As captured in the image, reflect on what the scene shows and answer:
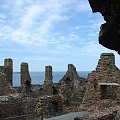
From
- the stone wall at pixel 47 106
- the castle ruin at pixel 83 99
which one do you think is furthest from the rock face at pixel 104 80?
the stone wall at pixel 47 106

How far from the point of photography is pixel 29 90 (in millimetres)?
39781

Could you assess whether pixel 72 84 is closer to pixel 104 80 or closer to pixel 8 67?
pixel 8 67

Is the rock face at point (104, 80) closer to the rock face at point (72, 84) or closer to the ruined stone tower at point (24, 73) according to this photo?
the rock face at point (72, 84)

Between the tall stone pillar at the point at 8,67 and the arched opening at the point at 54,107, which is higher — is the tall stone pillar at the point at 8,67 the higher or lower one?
the higher one

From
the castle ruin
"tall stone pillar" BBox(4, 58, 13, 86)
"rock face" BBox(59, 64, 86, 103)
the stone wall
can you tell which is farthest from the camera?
"tall stone pillar" BBox(4, 58, 13, 86)

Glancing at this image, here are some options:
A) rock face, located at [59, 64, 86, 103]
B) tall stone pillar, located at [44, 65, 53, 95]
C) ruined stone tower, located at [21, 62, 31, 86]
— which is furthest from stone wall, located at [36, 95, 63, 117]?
tall stone pillar, located at [44, 65, 53, 95]

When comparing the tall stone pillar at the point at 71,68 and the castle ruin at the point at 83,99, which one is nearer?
the castle ruin at the point at 83,99

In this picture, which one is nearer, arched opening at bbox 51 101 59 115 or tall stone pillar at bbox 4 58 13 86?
arched opening at bbox 51 101 59 115

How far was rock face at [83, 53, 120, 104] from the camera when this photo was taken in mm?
21984

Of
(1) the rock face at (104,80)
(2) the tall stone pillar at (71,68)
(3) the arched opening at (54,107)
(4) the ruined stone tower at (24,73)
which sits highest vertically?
(2) the tall stone pillar at (71,68)

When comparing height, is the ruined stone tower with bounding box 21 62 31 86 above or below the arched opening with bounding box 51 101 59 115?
above

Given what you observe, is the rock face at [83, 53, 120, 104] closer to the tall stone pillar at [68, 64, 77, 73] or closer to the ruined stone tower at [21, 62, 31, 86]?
the ruined stone tower at [21, 62, 31, 86]

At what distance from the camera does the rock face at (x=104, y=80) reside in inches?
866

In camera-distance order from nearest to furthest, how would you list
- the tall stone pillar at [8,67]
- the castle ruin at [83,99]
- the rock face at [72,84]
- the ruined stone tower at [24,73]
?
the castle ruin at [83,99] < the rock face at [72,84] < the tall stone pillar at [8,67] < the ruined stone tower at [24,73]
